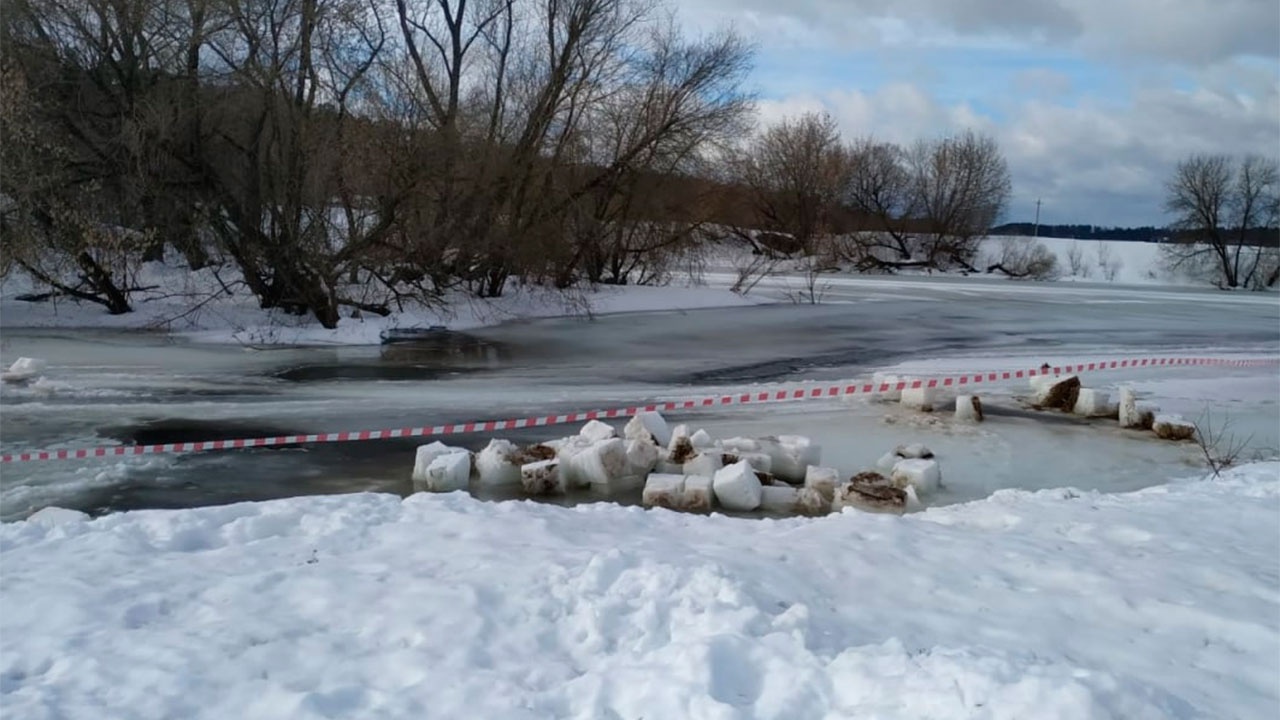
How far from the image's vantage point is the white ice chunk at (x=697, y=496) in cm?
870

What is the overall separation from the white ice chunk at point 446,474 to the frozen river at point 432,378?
0.32 meters

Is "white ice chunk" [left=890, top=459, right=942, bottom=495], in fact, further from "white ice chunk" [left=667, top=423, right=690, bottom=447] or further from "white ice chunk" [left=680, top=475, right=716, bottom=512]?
"white ice chunk" [left=667, top=423, right=690, bottom=447]

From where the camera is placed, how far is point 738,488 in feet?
28.8

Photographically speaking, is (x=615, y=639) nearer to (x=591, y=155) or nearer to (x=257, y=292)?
(x=257, y=292)

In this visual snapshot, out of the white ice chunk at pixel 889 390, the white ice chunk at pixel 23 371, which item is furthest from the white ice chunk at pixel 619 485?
the white ice chunk at pixel 23 371

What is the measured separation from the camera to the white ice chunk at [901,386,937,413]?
44.4 feet

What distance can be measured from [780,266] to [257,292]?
113ft

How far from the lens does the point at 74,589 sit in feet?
16.9

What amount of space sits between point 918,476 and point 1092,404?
5329 millimetres

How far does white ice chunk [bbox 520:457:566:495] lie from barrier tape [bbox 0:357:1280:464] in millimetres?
2085

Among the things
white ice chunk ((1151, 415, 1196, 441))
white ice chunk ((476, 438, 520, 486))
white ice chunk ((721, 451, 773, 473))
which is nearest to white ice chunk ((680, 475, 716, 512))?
white ice chunk ((721, 451, 773, 473))

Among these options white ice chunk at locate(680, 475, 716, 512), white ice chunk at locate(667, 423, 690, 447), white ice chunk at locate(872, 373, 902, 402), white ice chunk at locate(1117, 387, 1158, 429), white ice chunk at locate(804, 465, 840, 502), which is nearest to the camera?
white ice chunk at locate(680, 475, 716, 512)

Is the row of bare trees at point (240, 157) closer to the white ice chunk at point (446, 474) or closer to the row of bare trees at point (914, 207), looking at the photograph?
the white ice chunk at point (446, 474)

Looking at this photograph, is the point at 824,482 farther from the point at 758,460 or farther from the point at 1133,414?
the point at 1133,414
